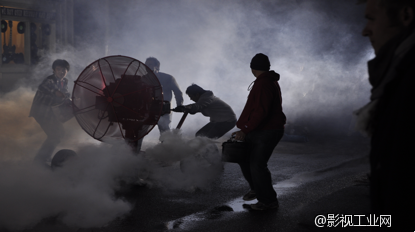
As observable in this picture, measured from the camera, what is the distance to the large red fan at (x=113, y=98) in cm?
355

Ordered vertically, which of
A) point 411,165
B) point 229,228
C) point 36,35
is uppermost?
point 36,35

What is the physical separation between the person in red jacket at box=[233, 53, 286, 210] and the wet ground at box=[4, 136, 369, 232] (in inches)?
10.7

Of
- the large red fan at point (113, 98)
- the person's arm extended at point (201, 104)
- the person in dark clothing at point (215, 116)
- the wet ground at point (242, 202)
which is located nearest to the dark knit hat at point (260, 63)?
the large red fan at point (113, 98)

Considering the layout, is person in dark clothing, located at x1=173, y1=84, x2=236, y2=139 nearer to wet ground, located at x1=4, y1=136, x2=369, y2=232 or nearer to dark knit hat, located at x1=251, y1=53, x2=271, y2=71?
wet ground, located at x1=4, y1=136, x2=369, y2=232

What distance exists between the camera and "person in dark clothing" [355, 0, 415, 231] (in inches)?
40.9

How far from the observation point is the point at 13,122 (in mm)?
5605

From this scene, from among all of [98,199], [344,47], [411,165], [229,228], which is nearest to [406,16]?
[411,165]

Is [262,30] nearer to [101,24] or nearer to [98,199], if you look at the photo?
[101,24]

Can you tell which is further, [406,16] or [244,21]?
[244,21]

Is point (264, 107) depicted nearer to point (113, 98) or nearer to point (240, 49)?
point (113, 98)

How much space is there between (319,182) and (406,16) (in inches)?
154

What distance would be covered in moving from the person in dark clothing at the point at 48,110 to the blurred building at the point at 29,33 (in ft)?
11.6

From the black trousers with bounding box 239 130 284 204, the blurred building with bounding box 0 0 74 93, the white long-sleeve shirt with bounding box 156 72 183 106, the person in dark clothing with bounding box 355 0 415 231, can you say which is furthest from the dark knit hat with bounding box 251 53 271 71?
Answer: the blurred building with bounding box 0 0 74 93

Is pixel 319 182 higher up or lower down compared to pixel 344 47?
lower down
